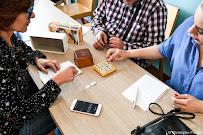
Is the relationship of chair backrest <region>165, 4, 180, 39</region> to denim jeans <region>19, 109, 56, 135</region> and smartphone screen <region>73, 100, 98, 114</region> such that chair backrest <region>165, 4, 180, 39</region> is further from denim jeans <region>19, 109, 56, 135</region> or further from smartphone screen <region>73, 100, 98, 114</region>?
denim jeans <region>19, 109, 56, 135</region>

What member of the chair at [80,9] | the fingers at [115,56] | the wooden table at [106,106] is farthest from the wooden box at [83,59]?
the chair at [80,9]

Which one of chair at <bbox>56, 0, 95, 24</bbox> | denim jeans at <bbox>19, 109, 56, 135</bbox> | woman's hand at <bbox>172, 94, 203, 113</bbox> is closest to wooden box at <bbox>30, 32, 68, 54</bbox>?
denim jeans at <bbox>19, 109, 56, 135</bbox>

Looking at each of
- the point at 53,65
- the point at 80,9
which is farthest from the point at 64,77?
the point at 80,9

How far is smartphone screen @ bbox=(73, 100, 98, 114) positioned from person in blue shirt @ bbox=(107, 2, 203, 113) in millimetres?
385

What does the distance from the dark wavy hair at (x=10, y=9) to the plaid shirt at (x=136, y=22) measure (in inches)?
27.9

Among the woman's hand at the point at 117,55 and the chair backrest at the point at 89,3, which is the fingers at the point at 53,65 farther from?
the chair backrest at the point at 89,3

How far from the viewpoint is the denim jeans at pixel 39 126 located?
3.25 feet

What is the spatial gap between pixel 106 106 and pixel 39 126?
19.5 inches

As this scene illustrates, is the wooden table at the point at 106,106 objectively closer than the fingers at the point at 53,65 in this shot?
Yes

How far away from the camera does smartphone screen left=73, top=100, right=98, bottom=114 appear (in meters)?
0.79

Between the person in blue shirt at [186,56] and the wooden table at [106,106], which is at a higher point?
the person in blue shirt at [186,56]

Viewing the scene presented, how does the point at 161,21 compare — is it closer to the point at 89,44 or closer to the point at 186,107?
the point at 89,44

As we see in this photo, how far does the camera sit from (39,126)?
1.02m

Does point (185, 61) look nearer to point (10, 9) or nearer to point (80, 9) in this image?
point (10, 9)
